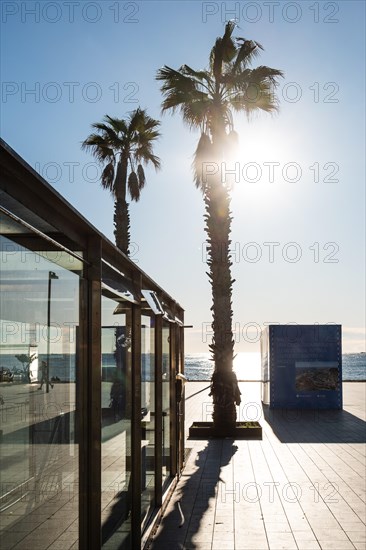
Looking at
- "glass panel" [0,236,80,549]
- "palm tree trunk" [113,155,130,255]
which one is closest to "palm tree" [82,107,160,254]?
"palm tree trunk" [113,155,130,255]

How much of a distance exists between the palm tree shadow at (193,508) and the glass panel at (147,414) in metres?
0.31

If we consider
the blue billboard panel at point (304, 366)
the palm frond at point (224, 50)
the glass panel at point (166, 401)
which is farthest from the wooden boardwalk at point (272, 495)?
the palm frond at point (224, 50)

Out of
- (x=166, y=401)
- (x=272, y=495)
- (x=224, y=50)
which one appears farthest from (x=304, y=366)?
(x=166, y=401)

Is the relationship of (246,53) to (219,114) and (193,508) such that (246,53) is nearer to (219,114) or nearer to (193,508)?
(219,114)

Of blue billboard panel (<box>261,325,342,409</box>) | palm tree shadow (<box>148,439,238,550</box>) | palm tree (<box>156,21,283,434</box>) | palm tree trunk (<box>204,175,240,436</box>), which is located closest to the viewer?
palm tree shadow (<box>148,439,238,550</box>)

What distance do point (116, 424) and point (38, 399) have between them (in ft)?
6.89

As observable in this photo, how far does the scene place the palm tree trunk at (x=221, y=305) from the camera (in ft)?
49.9

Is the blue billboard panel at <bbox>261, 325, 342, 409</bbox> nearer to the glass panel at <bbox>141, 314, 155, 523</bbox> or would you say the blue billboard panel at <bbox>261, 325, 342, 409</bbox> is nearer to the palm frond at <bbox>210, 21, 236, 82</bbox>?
the palm frond at <bbox>210, 21, 236, 82</bbox>

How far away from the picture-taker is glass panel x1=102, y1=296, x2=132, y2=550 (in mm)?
4188

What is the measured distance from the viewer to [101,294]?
3.97 meters

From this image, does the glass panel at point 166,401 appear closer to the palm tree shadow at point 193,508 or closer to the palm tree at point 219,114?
the palm tree shadow at point 193,508

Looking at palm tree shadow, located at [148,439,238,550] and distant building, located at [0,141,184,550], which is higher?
distant building, located at [0,141,184,550]

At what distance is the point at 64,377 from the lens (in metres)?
3.11

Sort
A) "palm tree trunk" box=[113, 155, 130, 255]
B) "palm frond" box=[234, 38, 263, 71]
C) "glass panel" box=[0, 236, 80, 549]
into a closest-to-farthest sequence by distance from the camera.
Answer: "glass panel" box=[0, 236, 80, 549]
"palm frond" box=[234, 38, 263, 71]
"palm tree trunk" box=[113, 155, 130, 255]
